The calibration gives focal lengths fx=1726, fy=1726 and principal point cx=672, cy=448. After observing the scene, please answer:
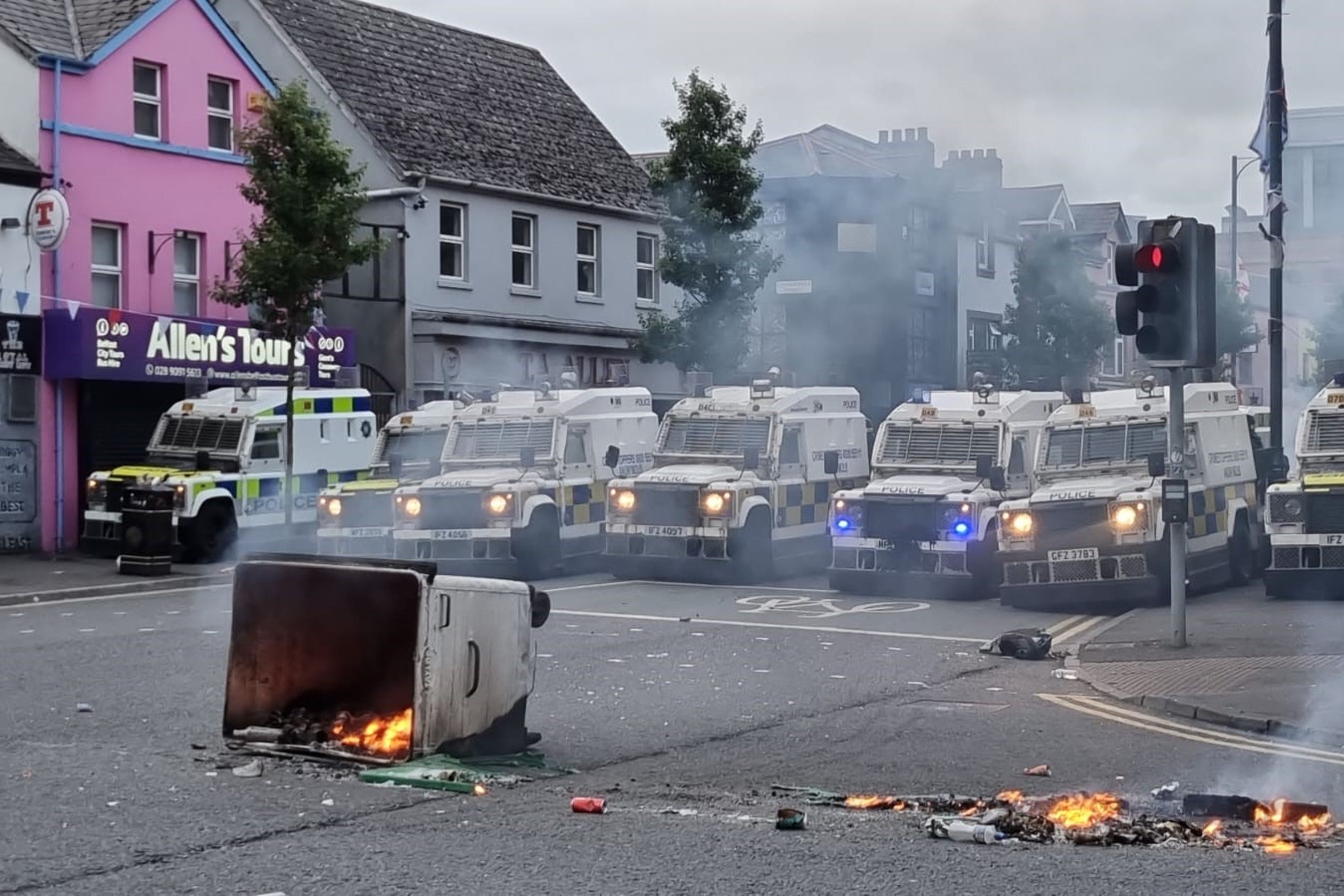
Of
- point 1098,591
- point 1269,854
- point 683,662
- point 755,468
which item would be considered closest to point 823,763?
point 1269,854

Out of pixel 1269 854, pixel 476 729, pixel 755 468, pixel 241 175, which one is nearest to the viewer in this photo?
pixel 1269 854

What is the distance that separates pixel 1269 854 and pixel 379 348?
84.4 feet

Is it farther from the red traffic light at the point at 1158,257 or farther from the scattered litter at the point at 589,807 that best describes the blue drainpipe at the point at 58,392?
the scattered litter at the point at 589,807

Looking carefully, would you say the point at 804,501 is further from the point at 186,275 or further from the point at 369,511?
the point at 186,275

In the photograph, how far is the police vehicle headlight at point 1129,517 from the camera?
1806 cm

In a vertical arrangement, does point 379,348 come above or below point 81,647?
above

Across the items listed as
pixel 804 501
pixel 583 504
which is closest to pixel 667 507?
pixel 583 504

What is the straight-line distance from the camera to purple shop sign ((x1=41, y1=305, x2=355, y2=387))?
25.0 meters

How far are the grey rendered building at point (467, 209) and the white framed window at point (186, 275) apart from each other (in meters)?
3.22

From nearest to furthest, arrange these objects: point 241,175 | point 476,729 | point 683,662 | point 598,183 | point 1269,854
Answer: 1. point 1269,854
2. point 476,729
3. point 683,662
4. point 241,175
5. point 598,183

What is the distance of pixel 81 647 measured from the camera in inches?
574

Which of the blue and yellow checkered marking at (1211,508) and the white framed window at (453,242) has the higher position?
the white framed window at (453,242)

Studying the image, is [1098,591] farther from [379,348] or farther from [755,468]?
[379,348]

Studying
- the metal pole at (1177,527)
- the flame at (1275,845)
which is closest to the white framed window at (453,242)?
the metal pole at (1177,527)
